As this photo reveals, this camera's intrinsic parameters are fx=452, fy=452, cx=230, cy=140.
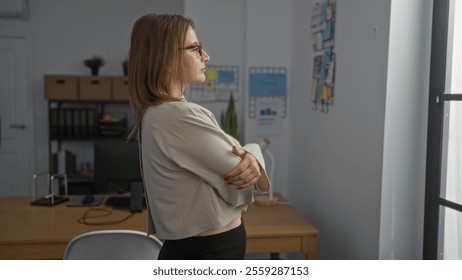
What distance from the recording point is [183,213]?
38.8 inches

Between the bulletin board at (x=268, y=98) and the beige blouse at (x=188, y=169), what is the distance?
222 centimetres

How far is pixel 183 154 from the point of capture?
94 centimetres

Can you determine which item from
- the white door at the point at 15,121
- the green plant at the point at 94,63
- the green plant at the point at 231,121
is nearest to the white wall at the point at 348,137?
the green plant at the point at 231,121

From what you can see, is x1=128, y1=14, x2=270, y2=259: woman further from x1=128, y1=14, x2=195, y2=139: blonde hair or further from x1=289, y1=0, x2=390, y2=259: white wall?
x1=289, y1=0, x2=390, y2=259: white wall

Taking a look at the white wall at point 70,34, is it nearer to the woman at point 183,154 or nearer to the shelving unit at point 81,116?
the shelving unit at point 81,116

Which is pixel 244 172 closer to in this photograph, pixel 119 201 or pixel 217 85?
pixel 119 201

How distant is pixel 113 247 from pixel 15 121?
354 centimetres

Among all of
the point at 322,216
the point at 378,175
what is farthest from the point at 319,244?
the point at 378,175

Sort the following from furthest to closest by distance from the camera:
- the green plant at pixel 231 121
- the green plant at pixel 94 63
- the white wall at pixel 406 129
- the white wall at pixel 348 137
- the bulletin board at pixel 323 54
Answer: the green plant at pixel 94 63
the green plant at pixel 231 121
the bulletin board at pixel 323 54
the white wall at pixel 348 137
the white wall at pixel 406 129

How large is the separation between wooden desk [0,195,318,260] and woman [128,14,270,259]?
0.91 meters

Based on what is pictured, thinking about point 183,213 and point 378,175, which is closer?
point 183,213

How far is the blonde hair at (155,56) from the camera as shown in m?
0.97
